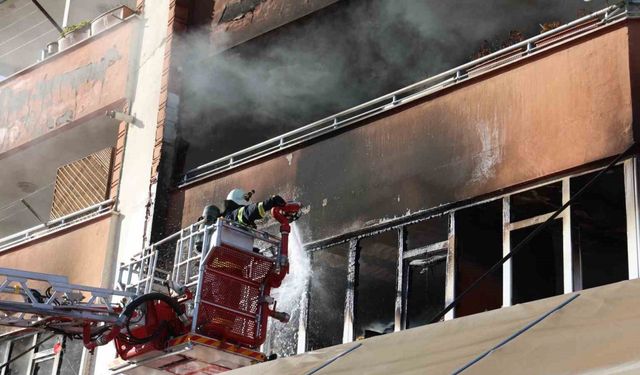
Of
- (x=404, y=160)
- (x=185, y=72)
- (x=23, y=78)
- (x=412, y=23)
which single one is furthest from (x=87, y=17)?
(x=404, y=160)

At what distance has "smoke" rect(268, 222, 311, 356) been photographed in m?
14.0

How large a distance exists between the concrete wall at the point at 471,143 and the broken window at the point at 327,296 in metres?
0.56

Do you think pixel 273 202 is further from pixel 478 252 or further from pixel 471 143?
pixel 478 252

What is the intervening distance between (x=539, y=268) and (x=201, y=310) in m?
4.20

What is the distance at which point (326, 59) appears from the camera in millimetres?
18344

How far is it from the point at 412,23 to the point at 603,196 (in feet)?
20.4

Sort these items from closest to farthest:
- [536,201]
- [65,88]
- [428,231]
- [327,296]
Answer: [536,201] < [428,231] < [327,296] < [65,88]

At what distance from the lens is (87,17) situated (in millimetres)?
23391

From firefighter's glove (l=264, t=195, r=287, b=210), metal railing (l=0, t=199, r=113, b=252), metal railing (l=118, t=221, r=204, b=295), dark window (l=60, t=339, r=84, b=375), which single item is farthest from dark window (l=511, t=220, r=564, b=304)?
metal railing (l=0, t=199, r=113, b=252)

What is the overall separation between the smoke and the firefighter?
1.79 m

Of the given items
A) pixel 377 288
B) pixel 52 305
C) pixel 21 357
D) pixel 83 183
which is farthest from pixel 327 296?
pixel 83 183

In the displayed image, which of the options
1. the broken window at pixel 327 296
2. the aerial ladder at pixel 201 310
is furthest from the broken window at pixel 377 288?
the aerial ladder at pixel 201 310

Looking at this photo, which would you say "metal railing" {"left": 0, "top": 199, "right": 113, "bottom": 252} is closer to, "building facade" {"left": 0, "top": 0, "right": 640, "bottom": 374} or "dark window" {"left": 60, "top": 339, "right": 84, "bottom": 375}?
"building facade" {"left": 0, "top": 0, "right": 640, "bottom": 374}

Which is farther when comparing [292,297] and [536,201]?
[292,297]
